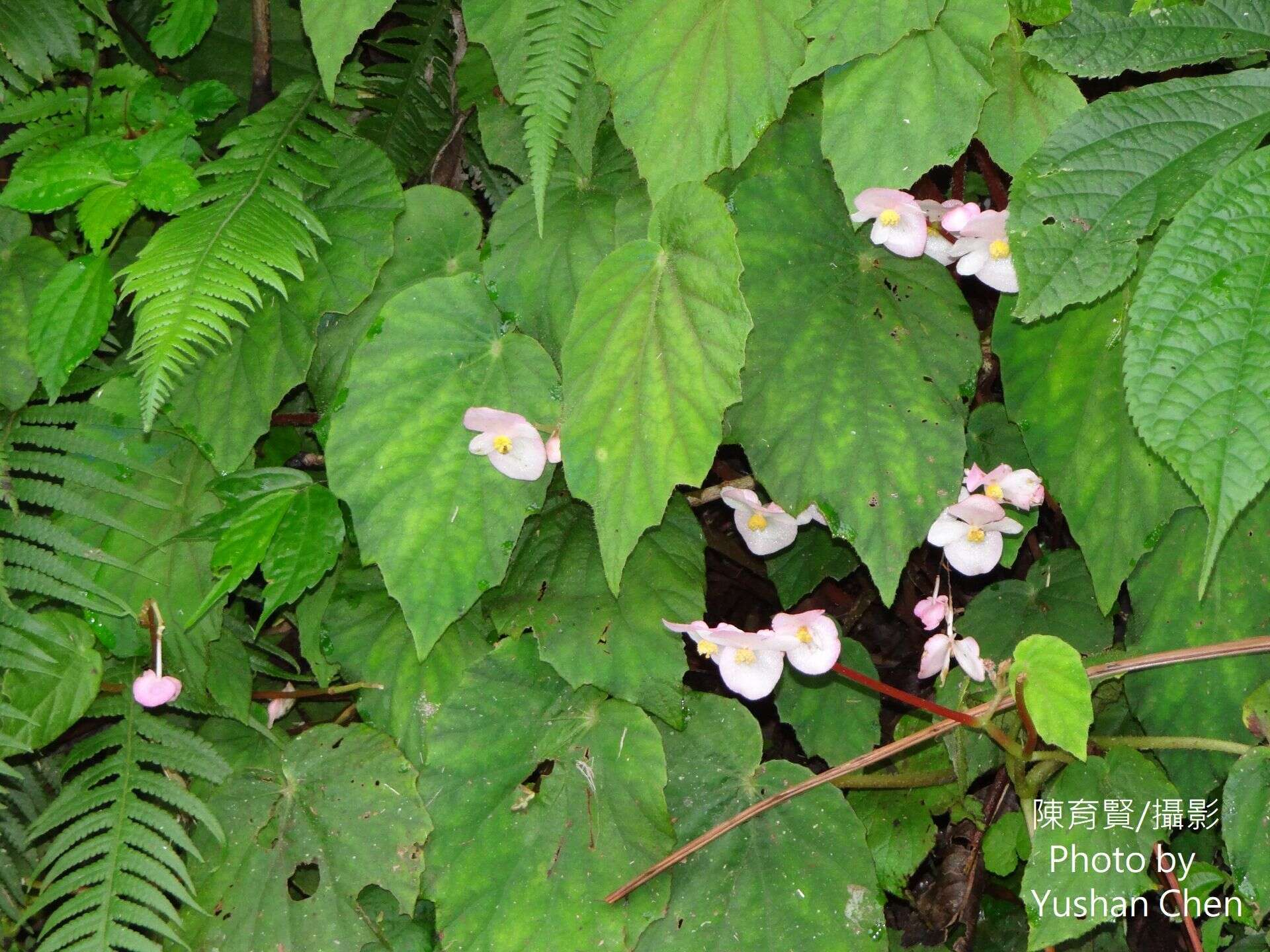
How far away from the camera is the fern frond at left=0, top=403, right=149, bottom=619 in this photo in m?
1.76

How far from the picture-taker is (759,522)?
5.55ft

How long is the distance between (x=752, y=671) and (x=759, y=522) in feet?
0.76

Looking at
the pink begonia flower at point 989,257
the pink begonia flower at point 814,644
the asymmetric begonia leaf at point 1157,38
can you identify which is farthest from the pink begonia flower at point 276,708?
the asymmetric begonia leaf at point 1157,38

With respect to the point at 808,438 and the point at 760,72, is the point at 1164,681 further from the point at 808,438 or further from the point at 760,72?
the point at 760,72

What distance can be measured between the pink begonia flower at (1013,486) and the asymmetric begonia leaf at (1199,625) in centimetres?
20

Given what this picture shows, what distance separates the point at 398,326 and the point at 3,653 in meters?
0.76

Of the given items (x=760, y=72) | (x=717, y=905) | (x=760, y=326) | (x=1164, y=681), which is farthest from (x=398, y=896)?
(x=760, y=72)

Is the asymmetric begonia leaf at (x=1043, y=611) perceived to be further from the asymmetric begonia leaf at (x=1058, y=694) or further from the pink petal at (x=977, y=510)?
the asymmetric begonia leaf at (x=1058, y=694)

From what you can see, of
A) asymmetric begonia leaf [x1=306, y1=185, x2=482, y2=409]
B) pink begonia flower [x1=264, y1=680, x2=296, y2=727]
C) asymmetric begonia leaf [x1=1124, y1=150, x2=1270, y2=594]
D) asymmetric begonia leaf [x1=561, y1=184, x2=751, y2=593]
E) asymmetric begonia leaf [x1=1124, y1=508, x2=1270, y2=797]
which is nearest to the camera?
asymmetric begonia leaf [x1=1124, y1=150, x2=1270, y2=594]

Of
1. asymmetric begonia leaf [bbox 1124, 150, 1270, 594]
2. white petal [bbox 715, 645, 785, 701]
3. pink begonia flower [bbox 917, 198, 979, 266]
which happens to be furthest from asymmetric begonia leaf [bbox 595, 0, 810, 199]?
white petal [bbox 715, 645, 785, 701]

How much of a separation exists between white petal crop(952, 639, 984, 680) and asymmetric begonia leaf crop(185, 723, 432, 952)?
77cm

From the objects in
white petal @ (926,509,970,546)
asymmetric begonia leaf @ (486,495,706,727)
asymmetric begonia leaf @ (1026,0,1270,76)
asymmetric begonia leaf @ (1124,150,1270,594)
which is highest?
asymmetric begonia leaf @ (1026,0,1270,76)

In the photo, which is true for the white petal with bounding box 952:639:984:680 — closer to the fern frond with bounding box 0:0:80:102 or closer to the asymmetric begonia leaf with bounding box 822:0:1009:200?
the asymmetric begonia leaf with bounding box 822:0:1009:200

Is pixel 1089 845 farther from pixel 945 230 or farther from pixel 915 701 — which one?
pixel 945 230
